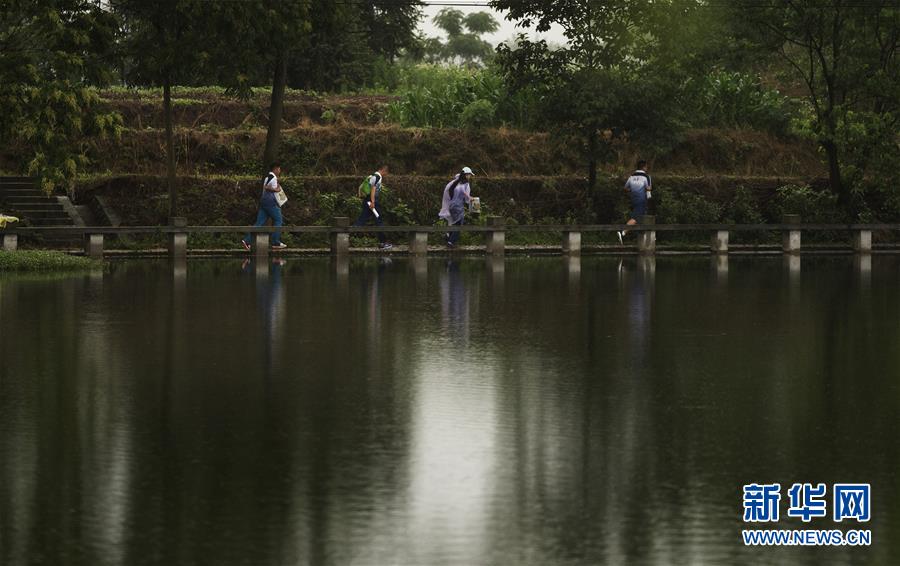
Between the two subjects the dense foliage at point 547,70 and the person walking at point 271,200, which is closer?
the dense foliage at point 547,70

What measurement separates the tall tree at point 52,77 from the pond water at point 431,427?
9832 millimetres

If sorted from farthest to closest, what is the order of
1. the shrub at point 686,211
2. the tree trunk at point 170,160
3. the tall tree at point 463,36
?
the tall tree at point 463,36 < the shrub at point 686,211 < the tree trunk at point 170,160

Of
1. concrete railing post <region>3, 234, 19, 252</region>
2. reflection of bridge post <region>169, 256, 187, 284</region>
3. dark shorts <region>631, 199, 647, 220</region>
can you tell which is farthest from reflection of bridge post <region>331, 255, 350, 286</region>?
dark shorts <region>631, 199, 647, 220</region>

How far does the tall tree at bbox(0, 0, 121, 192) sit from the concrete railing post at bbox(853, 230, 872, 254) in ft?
61.0

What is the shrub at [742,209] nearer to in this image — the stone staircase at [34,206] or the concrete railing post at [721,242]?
the concrete railing post at [721,242]

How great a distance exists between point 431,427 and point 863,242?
101 feet

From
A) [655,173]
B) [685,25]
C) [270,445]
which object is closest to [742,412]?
[270,445]

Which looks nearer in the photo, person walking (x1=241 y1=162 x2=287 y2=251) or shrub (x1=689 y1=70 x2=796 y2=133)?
person walking (x1=241 y1=162 x2=287 y2=251)

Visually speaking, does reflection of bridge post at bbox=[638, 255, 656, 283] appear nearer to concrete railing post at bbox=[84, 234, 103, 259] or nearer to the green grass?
the green grass

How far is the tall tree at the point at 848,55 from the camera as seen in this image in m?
42.0

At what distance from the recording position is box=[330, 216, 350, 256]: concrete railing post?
3781cm

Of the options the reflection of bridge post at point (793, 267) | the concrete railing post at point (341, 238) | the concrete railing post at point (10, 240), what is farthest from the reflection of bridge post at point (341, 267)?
the reflection of bridge post at point (793, 267)

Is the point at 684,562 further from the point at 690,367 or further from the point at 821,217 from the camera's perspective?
the point at 821,217

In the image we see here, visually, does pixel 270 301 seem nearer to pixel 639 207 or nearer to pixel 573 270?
pixel 573 270
